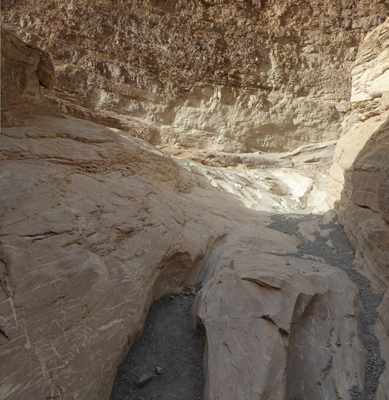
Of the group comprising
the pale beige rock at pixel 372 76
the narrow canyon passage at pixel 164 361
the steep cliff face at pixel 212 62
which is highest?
the steep cliff face at pixel 212 62

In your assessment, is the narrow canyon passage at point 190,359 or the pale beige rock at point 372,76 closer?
the narrow canyon passage at point 190,359

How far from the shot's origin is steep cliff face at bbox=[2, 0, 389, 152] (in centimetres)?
1659

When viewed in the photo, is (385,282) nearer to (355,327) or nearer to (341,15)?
(355,327)

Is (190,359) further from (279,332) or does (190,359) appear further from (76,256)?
(76,256)

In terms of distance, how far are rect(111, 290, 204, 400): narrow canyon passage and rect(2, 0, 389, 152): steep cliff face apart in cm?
1398

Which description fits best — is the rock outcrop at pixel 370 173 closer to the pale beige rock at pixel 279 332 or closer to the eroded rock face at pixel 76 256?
the pale beige rock at pixel 279 332

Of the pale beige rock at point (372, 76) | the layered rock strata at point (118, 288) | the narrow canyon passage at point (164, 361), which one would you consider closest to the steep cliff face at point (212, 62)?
the pale beige rock at point (372, 76)

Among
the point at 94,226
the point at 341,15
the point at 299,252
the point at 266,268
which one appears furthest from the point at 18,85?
the point at 341,15

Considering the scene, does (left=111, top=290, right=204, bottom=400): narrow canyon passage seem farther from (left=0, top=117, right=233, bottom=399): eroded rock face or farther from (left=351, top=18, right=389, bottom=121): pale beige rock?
(left=351, top=18, right=389, bottom=121): pale beige rock

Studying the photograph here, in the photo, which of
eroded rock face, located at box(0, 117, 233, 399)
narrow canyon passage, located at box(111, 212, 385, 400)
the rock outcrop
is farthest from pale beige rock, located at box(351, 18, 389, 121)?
eroded rock face, located at box(0, 117, 233, 399)

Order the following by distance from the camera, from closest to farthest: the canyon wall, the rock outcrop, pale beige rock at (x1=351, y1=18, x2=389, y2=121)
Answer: the rock outcrop
the canyon wall
pale beige rock at (x1=351, y1=18, x2=389, y2=121)

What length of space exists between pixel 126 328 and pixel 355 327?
2.97 meters

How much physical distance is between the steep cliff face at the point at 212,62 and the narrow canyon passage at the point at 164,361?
14.0 m

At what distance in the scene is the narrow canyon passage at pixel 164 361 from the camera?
3.11m
